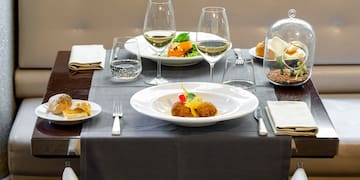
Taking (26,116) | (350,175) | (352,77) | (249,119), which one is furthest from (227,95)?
(352,77)

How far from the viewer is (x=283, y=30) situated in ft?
6.32

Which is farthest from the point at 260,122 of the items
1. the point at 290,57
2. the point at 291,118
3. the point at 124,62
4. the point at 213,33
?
the point at 124,62

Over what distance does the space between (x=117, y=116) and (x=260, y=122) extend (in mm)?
327

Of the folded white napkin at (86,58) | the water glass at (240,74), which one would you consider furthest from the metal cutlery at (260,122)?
the folded white napkin at (86,58)

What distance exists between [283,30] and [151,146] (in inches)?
31.1

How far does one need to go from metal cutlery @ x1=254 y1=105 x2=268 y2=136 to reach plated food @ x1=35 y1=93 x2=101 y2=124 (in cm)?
37

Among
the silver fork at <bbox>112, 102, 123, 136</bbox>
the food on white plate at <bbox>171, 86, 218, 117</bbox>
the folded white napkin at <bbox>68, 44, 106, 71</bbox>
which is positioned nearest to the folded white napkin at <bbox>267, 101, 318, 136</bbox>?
the food on white plate at <bbox>171, 86, 218, 117</bbox>

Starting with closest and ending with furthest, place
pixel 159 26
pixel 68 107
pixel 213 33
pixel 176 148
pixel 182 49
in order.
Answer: pixel 176 148 < pixel 68 107 < pixel 213 33 < pixel 159 26 < pixel 182 49

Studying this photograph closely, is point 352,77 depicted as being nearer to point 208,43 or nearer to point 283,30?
point 283,30

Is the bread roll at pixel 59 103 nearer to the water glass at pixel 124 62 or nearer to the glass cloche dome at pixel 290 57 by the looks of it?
the water glass at pixel 124 62

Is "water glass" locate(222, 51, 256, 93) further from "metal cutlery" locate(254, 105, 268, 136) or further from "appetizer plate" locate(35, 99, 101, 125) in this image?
"appetizer plate" locate(35, 99, 101, 125)

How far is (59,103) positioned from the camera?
1.42m

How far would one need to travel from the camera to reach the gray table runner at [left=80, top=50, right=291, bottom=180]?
1.31m

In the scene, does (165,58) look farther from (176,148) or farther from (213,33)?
(176,148)
